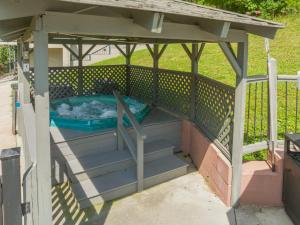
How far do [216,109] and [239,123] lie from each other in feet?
3.59

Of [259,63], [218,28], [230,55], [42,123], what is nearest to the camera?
[42,123]

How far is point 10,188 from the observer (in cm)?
210

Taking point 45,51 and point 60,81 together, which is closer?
point 45,51

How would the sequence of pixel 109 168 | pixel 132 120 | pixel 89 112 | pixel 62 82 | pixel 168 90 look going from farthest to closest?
pixel 62 82 → pixel 89 112 → pixel 168 90 → pixel 109 168 → pixel 132 120

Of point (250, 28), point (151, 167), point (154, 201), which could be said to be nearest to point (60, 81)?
point (151, 167)

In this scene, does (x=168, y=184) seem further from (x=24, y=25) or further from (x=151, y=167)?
(x=24, y=25)

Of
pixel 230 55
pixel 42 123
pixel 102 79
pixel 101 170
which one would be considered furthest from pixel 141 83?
pixel 42 123

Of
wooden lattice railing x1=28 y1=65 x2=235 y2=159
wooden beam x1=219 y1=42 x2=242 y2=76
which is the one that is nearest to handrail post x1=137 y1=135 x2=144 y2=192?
wooden lattice railing x1=28 y1=65 x2=235 y2=159

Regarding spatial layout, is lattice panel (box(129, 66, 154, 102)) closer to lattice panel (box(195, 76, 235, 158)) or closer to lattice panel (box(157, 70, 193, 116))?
lattice panel (box(157, 70, 193, 116))

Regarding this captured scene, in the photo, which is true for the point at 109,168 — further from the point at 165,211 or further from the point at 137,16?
the point at 137,16

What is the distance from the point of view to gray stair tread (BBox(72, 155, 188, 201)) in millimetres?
5105

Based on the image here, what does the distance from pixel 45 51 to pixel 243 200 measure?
3.99 metres

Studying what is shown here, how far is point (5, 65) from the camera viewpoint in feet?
70.4

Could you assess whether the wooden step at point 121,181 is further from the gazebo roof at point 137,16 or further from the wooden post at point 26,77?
the gazebo roof at point 137,16
